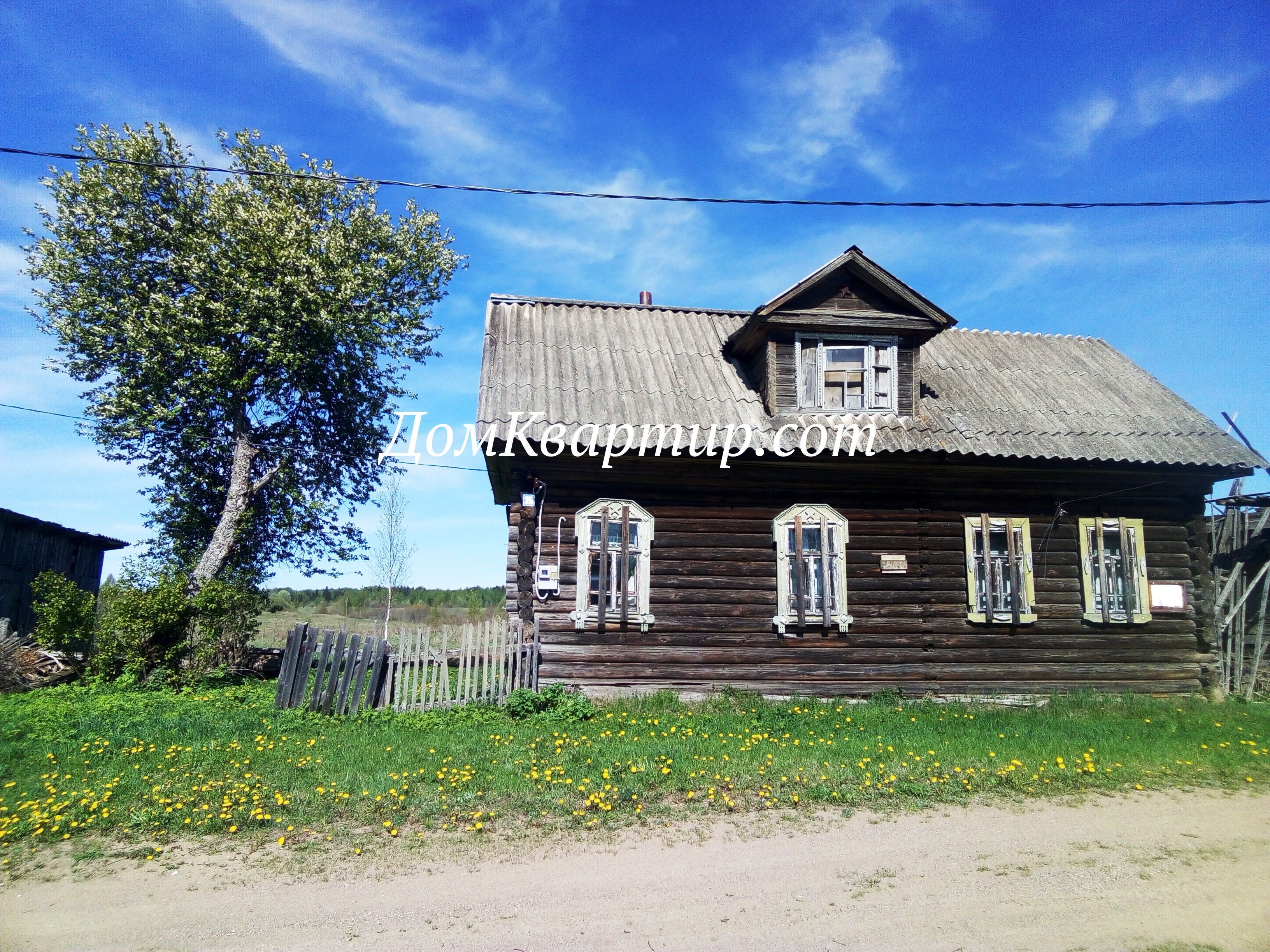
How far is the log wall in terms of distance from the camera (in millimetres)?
12719

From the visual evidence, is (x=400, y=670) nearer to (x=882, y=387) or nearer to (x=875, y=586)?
(x=875, y=586)

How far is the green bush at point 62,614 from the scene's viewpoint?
584 inches

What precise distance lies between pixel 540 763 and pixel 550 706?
2.96 m

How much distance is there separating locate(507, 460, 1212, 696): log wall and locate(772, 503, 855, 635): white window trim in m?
0.12

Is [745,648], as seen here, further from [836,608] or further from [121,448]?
[121,448]

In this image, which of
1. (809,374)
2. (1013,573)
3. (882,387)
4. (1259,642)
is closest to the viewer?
(1013,573)

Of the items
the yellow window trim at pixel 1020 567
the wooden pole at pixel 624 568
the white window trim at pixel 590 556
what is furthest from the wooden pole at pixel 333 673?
the yellow window trim at pixel 1020 567

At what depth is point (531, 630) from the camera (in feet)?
40.9

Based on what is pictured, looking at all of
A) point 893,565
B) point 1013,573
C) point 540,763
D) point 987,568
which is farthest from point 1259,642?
point 540,763

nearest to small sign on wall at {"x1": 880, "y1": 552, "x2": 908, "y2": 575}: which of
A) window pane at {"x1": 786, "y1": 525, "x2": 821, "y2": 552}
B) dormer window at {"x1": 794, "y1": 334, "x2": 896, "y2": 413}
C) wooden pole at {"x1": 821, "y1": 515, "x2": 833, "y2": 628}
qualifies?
wooden pole at {"x1": 821, "y1": 515, "x2": 833, "y2": 628}

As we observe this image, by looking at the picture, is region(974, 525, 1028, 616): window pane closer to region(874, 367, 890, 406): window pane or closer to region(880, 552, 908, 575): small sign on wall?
region(880, 552, 908, 575): small sign on wall

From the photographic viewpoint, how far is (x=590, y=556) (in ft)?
41.7

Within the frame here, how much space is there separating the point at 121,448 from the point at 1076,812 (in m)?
23.8

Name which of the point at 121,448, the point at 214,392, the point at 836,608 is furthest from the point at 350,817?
the point at 121,448
